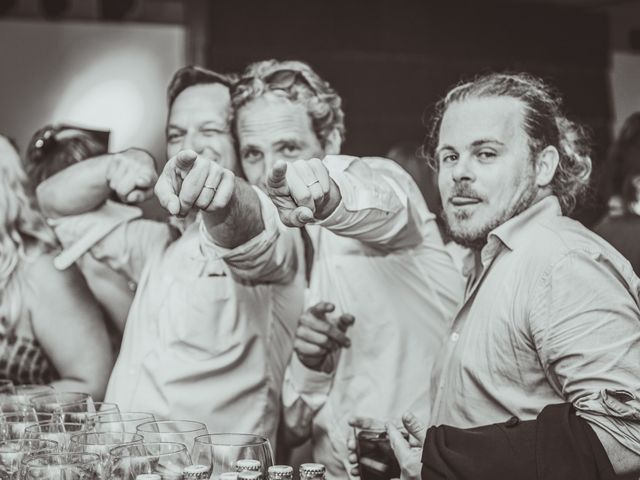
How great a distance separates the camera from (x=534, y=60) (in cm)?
856

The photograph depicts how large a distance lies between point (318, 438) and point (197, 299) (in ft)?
1.61

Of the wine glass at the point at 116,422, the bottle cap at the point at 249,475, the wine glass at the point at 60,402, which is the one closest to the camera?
the bottle cap at the point at 249,475

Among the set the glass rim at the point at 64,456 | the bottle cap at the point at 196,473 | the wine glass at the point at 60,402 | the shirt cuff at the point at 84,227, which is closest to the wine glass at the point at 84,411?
the wine glass at the point at 60,402

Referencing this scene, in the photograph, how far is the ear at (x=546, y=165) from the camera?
1.83 m

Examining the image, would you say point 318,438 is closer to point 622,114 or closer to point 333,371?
point 333,371

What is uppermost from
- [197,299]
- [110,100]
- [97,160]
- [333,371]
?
[110,100]

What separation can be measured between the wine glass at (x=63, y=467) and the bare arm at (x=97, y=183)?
915 mm

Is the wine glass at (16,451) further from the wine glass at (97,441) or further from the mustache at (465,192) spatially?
the mustache at (465,192)

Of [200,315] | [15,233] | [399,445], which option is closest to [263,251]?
[200,315]

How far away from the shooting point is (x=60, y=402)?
5.75 feet

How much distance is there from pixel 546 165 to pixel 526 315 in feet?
1.30

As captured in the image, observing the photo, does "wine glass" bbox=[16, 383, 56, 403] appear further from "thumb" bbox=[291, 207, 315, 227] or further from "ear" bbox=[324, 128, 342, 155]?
"ear" bbox=[324, 128, 342, 155]

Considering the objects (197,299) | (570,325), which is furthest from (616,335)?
(197,299)

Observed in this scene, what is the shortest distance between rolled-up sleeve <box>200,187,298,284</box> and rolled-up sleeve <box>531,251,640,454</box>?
1.78 feet
